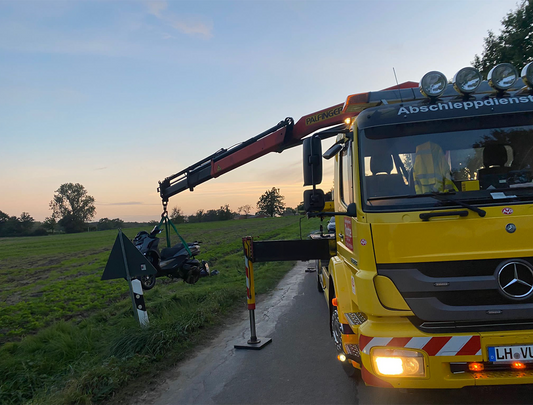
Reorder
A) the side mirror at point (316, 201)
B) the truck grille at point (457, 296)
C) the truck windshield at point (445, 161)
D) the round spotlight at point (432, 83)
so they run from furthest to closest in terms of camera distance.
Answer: the side mirror at point (316, 201)
the round spotlight at point (432, 83)
the truck windshield at point (445, 161)
the truck grille at point (457, 296)

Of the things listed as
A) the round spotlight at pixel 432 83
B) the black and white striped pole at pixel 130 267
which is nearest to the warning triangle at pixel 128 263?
the black and white striped pole at pixel 130 267

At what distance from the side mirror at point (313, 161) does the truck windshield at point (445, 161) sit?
1.70 ft

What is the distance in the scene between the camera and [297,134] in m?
7.77

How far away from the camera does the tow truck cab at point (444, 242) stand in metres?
2.99

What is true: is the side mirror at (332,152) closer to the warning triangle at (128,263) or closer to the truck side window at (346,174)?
the truck side window at (346,174)

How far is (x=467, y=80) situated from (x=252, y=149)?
4991mm

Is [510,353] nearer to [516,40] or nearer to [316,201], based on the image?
[316,201]

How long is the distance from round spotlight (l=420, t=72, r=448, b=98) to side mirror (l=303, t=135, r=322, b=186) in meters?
1.11

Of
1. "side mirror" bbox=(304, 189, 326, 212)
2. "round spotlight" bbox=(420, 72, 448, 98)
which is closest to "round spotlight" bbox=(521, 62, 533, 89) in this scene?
"round spotlight" bbox=(420, 72, 448, 98)

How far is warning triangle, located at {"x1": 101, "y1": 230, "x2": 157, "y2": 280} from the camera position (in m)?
6.07

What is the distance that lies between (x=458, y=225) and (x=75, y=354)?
17.4ft

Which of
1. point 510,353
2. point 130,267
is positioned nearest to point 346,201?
point 510,353

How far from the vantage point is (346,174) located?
4.19 m

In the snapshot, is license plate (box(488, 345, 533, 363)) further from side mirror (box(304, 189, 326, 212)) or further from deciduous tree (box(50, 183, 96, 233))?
deciduous tree (box(50, 183, 96, 233))
